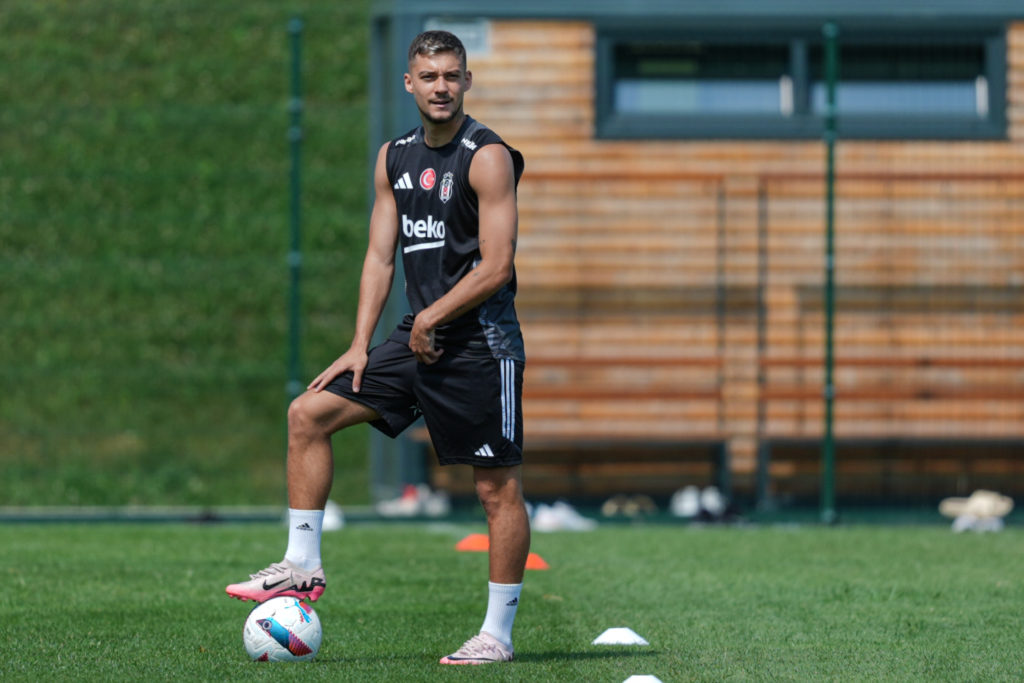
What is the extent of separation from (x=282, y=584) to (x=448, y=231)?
1169 millimetres

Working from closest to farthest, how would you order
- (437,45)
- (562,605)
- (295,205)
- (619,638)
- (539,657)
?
(437,45) → (539,657) → (619,638) → (562,605) → (295,205)

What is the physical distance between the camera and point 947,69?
465 inches

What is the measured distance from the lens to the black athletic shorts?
5008 millimetres

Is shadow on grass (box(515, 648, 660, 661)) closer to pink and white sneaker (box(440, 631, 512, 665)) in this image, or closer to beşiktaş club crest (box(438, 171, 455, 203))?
pink and white sneaker (box(440, 631, 512, 665))

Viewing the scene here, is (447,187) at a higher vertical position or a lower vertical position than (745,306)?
higher

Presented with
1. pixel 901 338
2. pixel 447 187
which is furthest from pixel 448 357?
pixel 901 338

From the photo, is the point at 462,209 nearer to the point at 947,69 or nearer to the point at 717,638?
the point at 717,638

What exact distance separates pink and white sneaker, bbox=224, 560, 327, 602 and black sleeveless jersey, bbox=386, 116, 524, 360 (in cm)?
81

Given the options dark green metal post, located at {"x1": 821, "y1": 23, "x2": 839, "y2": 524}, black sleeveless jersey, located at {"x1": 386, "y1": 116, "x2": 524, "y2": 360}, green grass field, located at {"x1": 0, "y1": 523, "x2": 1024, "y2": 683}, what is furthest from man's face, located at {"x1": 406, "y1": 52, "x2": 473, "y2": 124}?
dark green metal post, located at {"x1": 821, "y1": 23, "x2": 839, "y2": 524}

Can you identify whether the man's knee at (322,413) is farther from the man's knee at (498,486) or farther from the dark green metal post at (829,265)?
the dark green metal post at (829,265)

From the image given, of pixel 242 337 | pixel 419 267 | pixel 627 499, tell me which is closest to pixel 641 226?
pixel 627 499

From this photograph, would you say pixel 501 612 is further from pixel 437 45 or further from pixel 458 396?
pixel 437 45

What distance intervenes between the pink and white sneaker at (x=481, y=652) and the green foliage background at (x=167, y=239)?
7504mm

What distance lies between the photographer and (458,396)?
5027 mm
